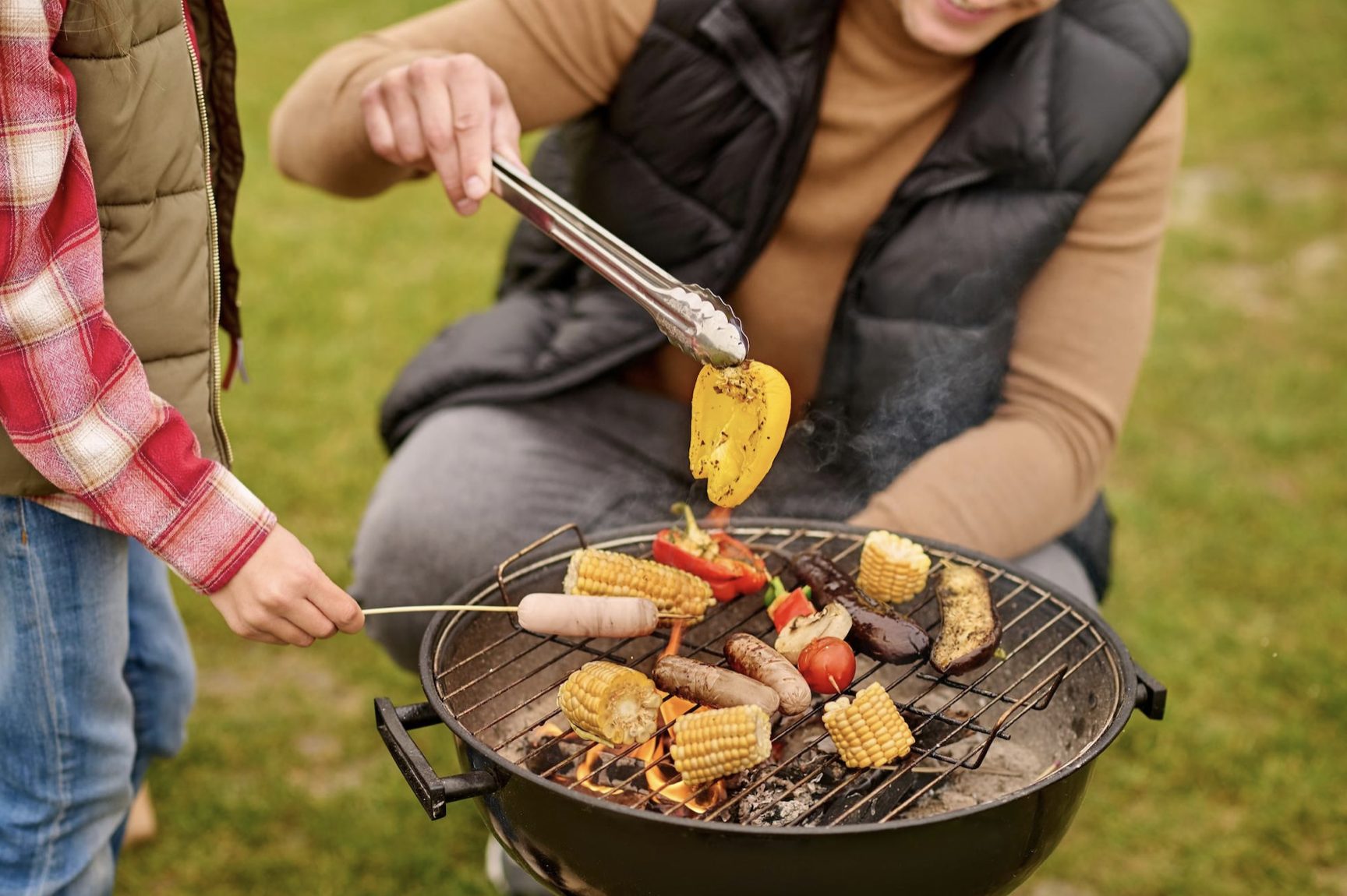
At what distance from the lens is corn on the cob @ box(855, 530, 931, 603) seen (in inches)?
86.2

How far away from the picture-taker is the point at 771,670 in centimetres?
195

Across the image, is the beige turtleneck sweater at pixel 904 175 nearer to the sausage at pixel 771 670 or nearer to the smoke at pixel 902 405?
the smoke at pixel 902 405

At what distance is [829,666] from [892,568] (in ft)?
0.84

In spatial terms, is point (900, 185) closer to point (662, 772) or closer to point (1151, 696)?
point (1151, 696)

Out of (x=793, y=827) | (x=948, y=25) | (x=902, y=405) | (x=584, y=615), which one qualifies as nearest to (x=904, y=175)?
(x=948, y=25)

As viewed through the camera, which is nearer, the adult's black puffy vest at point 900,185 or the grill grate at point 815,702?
the grill grate at point 815,702

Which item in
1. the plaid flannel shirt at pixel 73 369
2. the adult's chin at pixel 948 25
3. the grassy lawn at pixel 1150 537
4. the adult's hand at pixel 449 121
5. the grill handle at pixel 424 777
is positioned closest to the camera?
the plaid flannel shirt at pixel 73 369

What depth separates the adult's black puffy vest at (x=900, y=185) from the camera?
2.69 m

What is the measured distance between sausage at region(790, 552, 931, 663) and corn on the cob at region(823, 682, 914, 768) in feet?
0.61

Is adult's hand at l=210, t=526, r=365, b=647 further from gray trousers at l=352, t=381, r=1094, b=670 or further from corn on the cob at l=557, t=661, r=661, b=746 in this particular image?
gray trousers at l=352, t=381, r=1094, b=670

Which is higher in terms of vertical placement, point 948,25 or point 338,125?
point 948,25

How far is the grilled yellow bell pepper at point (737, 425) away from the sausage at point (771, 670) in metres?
0.23

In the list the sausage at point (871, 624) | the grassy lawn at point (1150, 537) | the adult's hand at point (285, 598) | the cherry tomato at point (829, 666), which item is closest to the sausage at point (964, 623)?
the sausage at point (871, 624)

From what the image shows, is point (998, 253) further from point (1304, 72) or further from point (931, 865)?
point (1304, 72)
